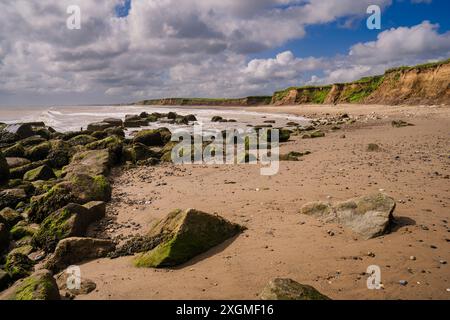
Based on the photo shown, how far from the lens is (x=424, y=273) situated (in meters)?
4.86

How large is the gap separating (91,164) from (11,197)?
336 centimetres

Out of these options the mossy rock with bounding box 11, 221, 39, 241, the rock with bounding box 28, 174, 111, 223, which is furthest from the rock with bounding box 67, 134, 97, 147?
the mossy rock with bounding box 11, 221, 39, 241

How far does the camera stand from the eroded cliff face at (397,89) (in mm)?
42816

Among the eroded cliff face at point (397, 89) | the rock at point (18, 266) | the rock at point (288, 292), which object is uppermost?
the eroded cliff face at point (397, 89)

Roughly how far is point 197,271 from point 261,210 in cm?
278

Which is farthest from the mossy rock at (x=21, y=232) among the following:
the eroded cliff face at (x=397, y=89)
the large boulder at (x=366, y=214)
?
the eroded cliff face at (x=397, y=89)

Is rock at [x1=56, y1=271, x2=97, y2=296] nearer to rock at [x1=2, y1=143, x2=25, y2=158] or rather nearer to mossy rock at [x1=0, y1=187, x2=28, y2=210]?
mossy rock at [x1=0, y1=187, x2=28, y2=210]

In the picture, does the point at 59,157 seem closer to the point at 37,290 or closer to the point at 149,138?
the point at 149,138

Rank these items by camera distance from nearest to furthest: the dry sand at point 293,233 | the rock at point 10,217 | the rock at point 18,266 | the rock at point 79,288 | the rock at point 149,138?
the dry sand at point 293,233, the rock at point 79,288, the rock at point 18,266, the rock at point 10,217, the rock at point 149,138

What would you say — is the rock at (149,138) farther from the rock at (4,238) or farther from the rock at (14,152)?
the rock at (4,238)

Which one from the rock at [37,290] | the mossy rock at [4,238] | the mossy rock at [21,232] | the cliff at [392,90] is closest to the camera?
the rock at [37,290]

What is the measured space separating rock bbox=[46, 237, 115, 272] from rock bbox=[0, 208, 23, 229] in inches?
128

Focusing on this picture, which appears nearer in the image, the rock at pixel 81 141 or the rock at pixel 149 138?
the rock at pixel 81 141

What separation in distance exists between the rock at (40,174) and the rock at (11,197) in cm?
217
